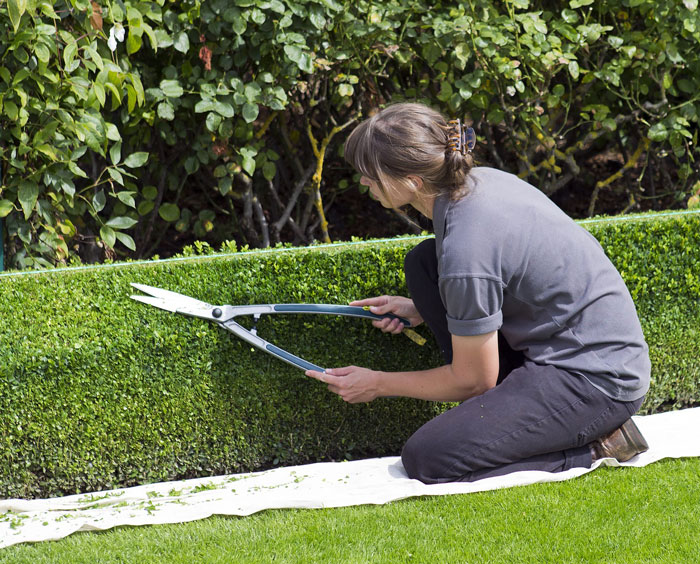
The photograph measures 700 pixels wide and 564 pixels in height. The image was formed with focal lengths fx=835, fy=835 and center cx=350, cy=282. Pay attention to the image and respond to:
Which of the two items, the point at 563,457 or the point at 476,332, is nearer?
the point at 476,332

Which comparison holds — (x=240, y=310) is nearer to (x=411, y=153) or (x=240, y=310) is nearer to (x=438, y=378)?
(x=438, y=378)

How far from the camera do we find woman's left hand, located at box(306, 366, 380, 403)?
265 cm

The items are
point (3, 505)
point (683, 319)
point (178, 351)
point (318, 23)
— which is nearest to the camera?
point (3, 505)

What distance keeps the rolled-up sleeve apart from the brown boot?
56 cm

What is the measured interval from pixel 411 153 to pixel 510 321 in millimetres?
588

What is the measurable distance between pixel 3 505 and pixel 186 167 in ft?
6.63

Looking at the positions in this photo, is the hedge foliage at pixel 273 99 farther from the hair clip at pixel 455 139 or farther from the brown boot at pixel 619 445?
the brown boot at pixel 619 445

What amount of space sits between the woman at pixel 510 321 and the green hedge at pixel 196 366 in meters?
0.43

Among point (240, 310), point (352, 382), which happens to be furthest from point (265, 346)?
point (352, 382)

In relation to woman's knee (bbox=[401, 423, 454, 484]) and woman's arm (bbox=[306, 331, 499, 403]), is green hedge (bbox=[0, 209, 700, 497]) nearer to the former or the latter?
woman's arm (bbox=[306, 331, 499, 403])

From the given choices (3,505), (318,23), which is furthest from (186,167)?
(3,505)

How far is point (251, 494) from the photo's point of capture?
253 cm

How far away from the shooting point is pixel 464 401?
258 centimetres

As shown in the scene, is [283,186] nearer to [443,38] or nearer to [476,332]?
[443,38]
